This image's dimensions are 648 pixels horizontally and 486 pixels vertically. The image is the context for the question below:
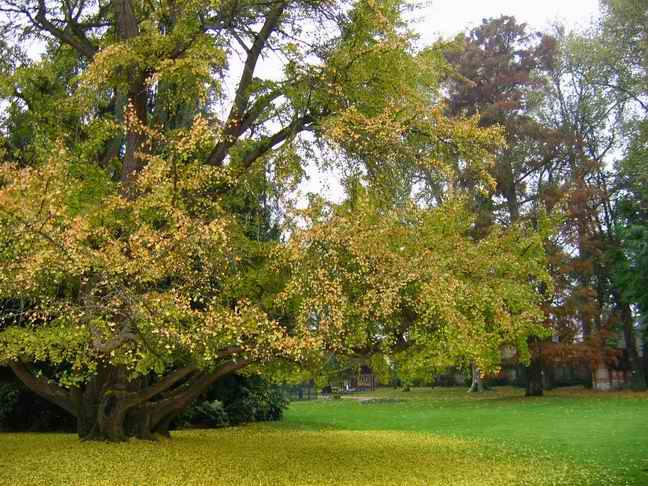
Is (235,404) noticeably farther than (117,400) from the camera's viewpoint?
Yes

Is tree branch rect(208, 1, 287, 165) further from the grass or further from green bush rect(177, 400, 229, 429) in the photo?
green bush rect(177, 400, 229, 429)

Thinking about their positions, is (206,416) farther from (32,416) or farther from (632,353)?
(632,353)

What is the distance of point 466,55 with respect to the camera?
39031 mm

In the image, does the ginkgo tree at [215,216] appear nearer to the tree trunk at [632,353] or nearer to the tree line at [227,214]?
the tree line at [227,214]

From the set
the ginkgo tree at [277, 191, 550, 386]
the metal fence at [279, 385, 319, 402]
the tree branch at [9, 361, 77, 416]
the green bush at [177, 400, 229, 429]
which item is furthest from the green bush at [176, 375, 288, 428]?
the metal fence at [279, 385, 319, 402]

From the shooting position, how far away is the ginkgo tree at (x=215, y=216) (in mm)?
9930

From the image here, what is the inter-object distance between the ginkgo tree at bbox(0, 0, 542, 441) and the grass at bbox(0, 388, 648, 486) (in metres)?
1.60

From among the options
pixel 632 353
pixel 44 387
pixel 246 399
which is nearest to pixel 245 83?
pixel 44 387

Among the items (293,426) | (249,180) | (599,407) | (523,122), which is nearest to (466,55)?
(523,122)

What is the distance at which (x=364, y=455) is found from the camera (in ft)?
43.7

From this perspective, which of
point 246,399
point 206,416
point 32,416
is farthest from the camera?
point 246,399

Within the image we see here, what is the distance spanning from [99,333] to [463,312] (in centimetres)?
643

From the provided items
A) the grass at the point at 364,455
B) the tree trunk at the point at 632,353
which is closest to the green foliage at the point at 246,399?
the grass at the point at 364,455

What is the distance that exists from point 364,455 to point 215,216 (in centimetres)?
586
